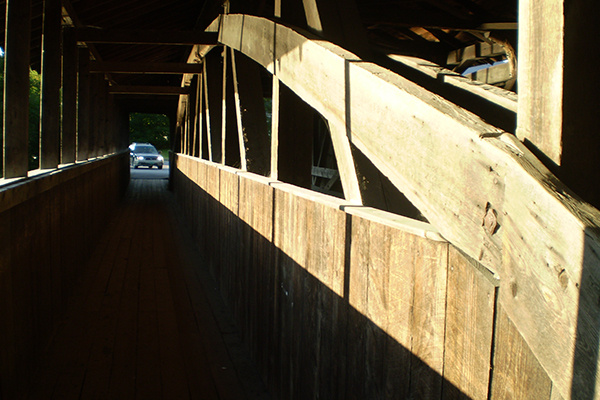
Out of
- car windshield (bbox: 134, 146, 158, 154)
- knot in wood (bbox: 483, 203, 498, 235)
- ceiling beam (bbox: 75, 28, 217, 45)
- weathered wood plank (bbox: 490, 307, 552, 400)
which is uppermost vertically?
ceiling beam (bbox: 75, 28, 217, 45)

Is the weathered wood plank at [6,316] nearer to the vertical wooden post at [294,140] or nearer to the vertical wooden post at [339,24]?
the vertical wooden post at [294,140]

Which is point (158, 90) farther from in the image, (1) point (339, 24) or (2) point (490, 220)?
(2) point (490, 220)

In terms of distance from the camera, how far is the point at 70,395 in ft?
10.8

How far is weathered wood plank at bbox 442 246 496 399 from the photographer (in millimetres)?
1232

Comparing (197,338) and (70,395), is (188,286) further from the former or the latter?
(70,395)

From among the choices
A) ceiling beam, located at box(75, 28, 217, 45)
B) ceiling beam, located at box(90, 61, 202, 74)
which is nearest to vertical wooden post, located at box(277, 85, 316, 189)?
ceiling beam, located at box(75, 28, 217, 45)

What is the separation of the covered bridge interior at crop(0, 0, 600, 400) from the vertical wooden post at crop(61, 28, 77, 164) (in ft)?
0.10

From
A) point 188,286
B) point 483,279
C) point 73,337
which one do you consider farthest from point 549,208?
point 188,286

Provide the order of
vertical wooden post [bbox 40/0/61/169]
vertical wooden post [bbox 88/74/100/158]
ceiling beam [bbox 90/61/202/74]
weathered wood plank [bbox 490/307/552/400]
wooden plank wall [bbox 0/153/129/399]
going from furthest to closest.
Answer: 1. vertical wooden post [bbox 88/74/100/158]
2. ceiling beam [bbox 90/61/202/74]
3. vertical wooden post [bbox 40/0/61/169]
4. wooden plank wall [bbox 0/153/129/399]
5. weathered wood plank [bbox 490/307/552/400]

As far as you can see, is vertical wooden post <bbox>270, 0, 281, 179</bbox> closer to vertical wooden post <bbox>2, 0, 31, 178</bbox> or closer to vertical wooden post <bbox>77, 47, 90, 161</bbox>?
vertical wooden post <bbox>2, 0, 31, 178</bbox>

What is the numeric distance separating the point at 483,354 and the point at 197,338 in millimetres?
3466

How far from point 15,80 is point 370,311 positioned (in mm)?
3275

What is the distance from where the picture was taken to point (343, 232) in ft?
6.69

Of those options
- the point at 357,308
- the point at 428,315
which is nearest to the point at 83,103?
the point at 357,308
